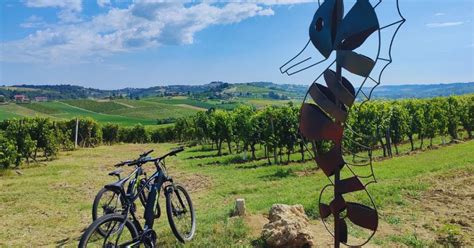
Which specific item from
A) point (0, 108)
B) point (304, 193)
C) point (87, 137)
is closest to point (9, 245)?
point (304, 193)

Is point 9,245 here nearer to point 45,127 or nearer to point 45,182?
point 45,182

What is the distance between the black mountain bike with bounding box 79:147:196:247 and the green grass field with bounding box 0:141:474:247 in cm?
26

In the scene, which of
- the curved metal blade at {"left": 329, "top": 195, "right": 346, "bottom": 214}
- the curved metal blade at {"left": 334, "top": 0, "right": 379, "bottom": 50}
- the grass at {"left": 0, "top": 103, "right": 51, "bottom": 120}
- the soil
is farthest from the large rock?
the grass at {"left": 0, "top": 103, "right": 51, "bottom": 120}

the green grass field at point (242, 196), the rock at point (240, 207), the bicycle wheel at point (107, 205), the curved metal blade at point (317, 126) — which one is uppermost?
the curved metal blade at point (317, 126)

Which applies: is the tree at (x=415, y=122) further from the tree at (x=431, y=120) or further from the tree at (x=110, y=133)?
the tree at (x=110, y=133)

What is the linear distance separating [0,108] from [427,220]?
63286 mm

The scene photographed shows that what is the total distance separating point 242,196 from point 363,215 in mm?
6117

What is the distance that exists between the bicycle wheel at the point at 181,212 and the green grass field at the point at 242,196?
0.15 m

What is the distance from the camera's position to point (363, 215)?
3.36 m

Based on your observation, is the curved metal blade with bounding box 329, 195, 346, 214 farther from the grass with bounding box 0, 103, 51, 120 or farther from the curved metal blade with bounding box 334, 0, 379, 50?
the grass with bounding box 0, 103, 51, 120

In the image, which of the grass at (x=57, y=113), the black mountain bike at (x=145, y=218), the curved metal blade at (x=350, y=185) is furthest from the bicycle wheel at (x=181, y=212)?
the grass at (x=57, y=113)

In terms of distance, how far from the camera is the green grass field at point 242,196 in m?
5.19

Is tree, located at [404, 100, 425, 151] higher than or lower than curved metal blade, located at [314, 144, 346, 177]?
lower

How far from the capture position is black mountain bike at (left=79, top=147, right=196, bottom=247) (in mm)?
3657
